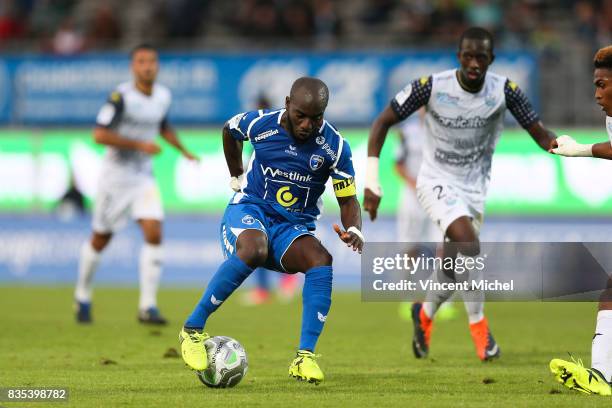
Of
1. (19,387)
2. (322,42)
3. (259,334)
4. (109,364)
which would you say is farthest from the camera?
(322,42)

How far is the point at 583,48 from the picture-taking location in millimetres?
19125

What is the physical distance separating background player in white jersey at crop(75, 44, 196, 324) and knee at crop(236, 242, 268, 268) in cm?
532

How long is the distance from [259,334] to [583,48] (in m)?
9.58

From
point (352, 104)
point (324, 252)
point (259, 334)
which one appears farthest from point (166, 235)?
point (324, 252)

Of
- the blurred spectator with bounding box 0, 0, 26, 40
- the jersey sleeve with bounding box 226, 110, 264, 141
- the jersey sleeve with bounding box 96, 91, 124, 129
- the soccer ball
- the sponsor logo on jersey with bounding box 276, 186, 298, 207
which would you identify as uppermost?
the blurred spectator with bounding box 0, 0, 26, 40

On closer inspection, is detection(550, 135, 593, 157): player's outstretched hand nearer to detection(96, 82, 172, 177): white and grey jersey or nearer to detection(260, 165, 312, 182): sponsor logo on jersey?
detection(260, 165, 312, 182): sponsor logo on jersey

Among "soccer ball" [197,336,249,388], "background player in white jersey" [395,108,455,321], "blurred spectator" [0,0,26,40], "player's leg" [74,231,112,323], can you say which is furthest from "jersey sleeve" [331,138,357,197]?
"blurred spectator" [0,0,26,40]

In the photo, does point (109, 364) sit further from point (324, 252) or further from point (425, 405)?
point (425, 405)

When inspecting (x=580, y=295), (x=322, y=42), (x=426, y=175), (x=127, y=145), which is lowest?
(x=580, y=295)

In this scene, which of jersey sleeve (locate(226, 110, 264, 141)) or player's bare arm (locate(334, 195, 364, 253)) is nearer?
player's bare arm (locate(334, 195, 364, 253))

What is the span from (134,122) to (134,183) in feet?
2.33

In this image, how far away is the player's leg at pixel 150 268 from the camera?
13.1 m

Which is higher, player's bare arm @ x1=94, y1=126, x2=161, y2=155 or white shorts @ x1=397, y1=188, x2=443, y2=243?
player's bare arm @ x1=94, y1=126, x2=161, y2=155

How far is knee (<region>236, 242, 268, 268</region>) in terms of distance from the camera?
25.9 ft
